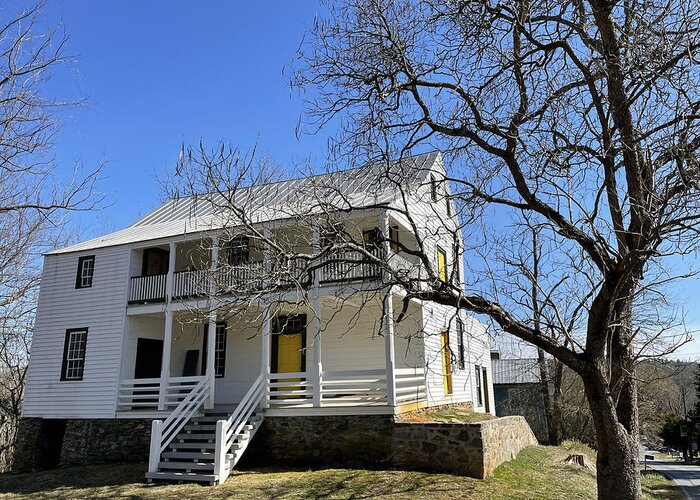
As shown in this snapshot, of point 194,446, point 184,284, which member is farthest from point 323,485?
point 184,284

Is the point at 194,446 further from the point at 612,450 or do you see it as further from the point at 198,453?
the point at 612,450

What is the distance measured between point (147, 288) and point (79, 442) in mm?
4809

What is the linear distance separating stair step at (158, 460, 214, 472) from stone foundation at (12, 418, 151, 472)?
3022mm

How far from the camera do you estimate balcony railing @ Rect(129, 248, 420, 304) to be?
26.3 feet

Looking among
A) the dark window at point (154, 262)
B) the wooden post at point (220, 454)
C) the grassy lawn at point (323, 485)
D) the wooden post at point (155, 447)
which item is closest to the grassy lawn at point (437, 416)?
the grassy lawn at point (323, 485)

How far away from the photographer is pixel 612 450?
23.2 feet

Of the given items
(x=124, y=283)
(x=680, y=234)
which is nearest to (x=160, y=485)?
(x=124, y=283)

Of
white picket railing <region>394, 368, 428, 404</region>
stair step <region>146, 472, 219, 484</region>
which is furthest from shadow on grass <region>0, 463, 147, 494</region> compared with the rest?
white picket railing <region>394, 368, 428, 404</region>

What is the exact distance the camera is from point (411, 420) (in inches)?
494

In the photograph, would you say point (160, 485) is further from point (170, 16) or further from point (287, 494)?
point (170, 16)

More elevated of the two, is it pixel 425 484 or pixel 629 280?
pixel 629 280

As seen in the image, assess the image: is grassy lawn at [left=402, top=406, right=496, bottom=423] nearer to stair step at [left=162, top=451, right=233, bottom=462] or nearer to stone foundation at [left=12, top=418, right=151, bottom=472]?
stair step at [left=162, top=451, right=233, bottom=462]

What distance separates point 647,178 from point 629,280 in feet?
4.74

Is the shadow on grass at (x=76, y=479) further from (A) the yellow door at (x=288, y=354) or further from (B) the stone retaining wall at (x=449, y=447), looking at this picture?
(B) the stone retaining wall at (x=449, y=447)
